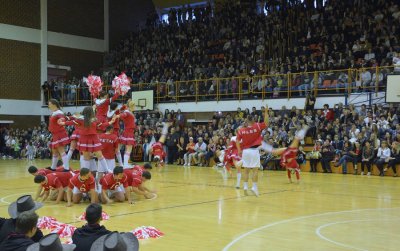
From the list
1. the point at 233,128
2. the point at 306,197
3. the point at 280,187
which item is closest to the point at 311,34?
the point at 233,128

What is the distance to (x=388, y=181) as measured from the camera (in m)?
15.6

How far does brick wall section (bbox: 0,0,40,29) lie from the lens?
102ft

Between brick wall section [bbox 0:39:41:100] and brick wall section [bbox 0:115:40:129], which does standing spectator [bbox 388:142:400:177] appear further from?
brick wall section [bbox 0:39:41:100]

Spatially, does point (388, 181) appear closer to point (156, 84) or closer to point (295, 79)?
point (295, 79)

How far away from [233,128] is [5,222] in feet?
58.1

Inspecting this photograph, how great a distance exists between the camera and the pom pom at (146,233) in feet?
23.0

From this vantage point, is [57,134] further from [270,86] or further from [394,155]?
[270,86]

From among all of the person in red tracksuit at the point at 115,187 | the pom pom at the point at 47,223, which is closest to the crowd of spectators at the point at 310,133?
the person in red tracksuit at the point at 115,187

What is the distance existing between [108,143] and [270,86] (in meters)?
13.2

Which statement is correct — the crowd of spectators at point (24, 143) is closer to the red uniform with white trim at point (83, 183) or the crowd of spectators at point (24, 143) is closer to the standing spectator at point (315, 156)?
the standing spectator at point (315, 156)

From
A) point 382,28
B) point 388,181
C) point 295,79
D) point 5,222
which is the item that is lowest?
point 388,181

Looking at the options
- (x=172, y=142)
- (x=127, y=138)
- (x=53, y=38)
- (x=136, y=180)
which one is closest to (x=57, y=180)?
(x=136, y=180)

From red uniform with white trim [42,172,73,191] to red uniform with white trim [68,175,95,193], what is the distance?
386 mm

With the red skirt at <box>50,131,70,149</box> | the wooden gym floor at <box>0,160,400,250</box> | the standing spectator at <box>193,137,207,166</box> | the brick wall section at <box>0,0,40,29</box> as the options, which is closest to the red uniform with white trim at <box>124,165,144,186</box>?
the wooden gym floor at <box>0,160,400,250</box>
